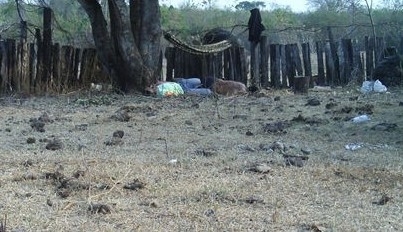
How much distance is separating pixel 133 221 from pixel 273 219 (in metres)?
0.79

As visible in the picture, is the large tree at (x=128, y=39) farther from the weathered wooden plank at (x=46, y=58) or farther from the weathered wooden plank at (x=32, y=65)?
the weathered wooden plank at (x=32, y=65)

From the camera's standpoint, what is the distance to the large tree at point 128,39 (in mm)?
10961

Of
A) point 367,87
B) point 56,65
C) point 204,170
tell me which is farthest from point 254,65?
point 204,170

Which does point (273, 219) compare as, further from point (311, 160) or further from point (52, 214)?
point (311, 160)

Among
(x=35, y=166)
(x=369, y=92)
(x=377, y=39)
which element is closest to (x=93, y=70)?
(x=369, y=92)

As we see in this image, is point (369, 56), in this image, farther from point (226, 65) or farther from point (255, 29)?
point (226, 65)

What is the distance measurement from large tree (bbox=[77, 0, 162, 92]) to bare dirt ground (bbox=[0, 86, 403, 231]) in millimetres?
2432

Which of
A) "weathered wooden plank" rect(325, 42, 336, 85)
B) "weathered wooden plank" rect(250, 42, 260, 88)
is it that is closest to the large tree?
"weathered wooden plank" rect(250, 42, 260, 88)

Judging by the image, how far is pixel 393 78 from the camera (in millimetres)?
12164

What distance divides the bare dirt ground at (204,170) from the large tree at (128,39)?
7.98 ft

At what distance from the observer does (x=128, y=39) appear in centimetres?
1099

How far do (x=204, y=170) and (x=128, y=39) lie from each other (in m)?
6.28

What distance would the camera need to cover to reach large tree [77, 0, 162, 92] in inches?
432

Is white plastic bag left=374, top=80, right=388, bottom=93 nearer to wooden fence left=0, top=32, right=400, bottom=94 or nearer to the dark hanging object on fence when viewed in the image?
wooden fence left=0, top=32, right=400, bottom=94
